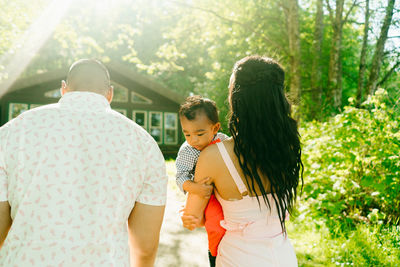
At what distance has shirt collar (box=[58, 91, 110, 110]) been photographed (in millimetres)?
1692

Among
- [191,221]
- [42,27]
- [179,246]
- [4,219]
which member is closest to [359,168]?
[179,246]

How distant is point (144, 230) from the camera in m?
1.83

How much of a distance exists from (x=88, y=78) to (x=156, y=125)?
21.7 metres

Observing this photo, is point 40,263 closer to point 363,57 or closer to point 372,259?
point 372,259

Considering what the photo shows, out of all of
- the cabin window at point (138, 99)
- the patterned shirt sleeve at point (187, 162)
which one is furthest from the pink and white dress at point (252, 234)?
the cabin window at point (138, 99)

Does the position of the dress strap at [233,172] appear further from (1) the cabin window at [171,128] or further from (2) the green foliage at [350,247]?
(1) the cabin window at [171,128]

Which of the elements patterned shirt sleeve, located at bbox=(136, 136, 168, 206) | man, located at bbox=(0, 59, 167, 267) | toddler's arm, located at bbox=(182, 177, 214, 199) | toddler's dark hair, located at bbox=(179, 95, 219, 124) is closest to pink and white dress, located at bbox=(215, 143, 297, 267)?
toddler's arm, located at bbox=(182, 177, 214, 199)

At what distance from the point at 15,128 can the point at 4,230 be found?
0.50m

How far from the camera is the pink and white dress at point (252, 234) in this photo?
1921 mm

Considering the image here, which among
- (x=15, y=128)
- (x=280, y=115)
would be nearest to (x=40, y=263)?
(x=15, y=128)

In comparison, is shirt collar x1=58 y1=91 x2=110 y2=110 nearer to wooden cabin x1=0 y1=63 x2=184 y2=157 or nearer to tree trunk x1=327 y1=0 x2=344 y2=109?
tree trunk x1=327 y1=0 x2=344 y2=109

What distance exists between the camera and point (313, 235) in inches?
203

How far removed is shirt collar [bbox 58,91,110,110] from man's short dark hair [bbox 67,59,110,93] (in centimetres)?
11

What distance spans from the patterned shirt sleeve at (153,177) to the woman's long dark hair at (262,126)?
454 mm
